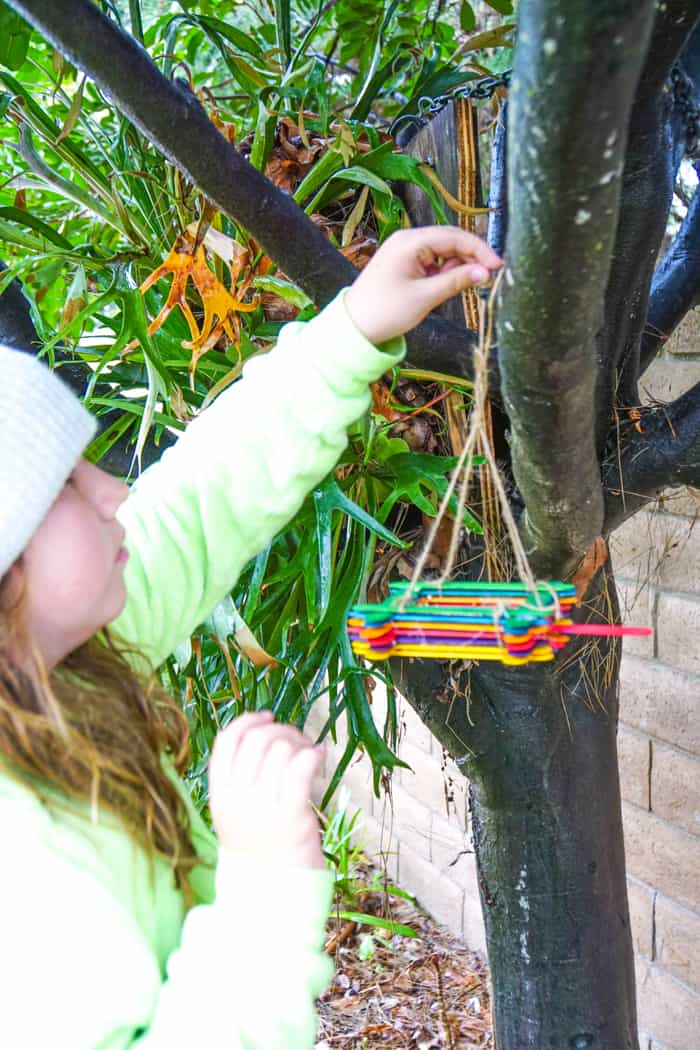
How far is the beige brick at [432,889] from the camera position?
7.29ft

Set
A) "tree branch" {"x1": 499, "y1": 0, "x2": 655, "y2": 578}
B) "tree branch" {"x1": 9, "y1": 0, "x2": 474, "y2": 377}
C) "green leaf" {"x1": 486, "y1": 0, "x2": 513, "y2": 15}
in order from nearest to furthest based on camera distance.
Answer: "tree branch" {"x1": 499, "y1": 0, "x2": 655, "y2": 578}, "tree branch" {"x1": 9, "y1": 0, "x2": 474, "y2": 377}, "green leaf" {"x1": 486, "y1": 0, "x2": 513, "y2": 15}

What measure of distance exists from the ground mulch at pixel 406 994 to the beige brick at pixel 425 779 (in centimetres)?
27

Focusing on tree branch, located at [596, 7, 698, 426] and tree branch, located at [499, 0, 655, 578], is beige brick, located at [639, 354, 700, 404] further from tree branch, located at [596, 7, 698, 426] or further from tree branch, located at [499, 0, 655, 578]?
tree branch, located at [499, 0, 655, 578]

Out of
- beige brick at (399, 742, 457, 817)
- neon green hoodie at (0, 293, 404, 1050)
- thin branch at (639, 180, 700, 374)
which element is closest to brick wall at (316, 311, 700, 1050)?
thin branch at (639, 180, 700, 374)

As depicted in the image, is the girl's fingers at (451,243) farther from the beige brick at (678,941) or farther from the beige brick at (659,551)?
the beige brick at (678,941)

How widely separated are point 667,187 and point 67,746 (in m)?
0.66

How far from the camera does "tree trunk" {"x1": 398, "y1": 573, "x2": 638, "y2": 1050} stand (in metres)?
1.04

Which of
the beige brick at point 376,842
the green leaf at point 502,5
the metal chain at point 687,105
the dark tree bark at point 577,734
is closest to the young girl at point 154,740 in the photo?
the dark tree bark at point 577,734

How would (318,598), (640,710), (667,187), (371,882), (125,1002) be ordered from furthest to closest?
(371,882)
(640,710)
(318,598)
(667,187)
(125,1002)

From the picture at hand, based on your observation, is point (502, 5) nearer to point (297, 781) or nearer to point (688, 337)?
point (688, 337)

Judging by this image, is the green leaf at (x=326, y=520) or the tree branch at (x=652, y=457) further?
the green leaf at (x=326, y=520)

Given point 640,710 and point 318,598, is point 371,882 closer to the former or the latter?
point 640,710

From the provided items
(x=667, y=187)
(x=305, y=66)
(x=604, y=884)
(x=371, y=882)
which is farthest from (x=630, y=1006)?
(x=371, y=882)

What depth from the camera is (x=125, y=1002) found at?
506 mm
